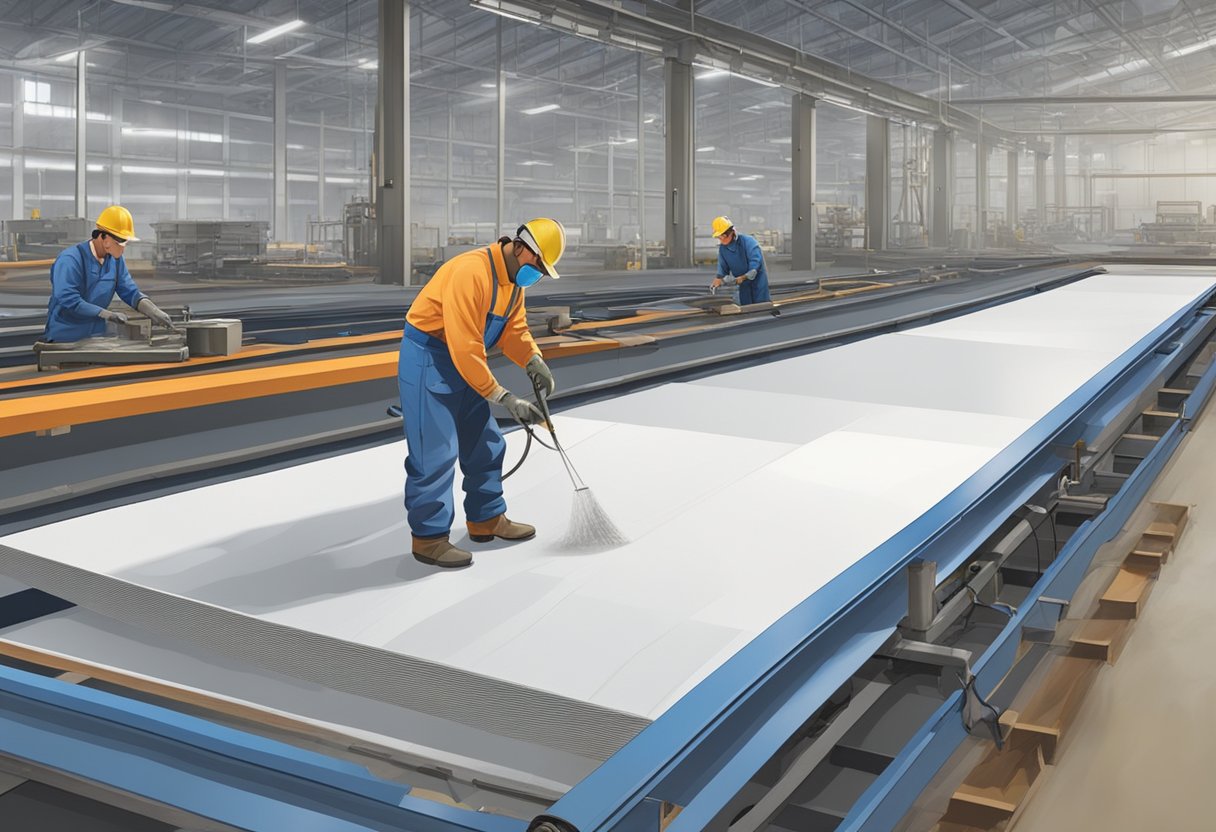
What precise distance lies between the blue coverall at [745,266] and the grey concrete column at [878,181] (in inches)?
563

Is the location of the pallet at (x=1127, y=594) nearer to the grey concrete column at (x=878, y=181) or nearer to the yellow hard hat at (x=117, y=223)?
the yellow hard hat at (x=117, y=223)

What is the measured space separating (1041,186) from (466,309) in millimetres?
24845

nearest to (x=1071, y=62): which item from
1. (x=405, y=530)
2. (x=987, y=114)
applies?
(x=987, y=114)

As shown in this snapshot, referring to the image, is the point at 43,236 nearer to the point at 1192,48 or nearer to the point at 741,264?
the point at 741,264

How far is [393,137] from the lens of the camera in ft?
40.7

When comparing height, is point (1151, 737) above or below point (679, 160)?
below

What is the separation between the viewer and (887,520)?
346 cm

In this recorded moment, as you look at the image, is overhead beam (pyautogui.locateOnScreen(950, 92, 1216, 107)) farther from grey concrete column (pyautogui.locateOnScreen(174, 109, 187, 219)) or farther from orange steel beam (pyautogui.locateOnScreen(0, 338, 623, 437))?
orange steel beam (pyautogui.locateOnScreen(0, 338, 623, 437))

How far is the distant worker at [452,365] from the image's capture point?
2836 millimetres

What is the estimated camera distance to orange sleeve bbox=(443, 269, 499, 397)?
9.19 ft

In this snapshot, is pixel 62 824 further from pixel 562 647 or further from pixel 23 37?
pixel 23 37

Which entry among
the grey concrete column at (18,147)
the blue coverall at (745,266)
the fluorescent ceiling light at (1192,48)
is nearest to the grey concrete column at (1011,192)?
the fluorescent ceiling light at (1192,48)

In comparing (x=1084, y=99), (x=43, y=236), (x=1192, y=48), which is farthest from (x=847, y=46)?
(x=43, y=236)

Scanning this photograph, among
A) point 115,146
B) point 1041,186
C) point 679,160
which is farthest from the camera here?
point 1041,186
